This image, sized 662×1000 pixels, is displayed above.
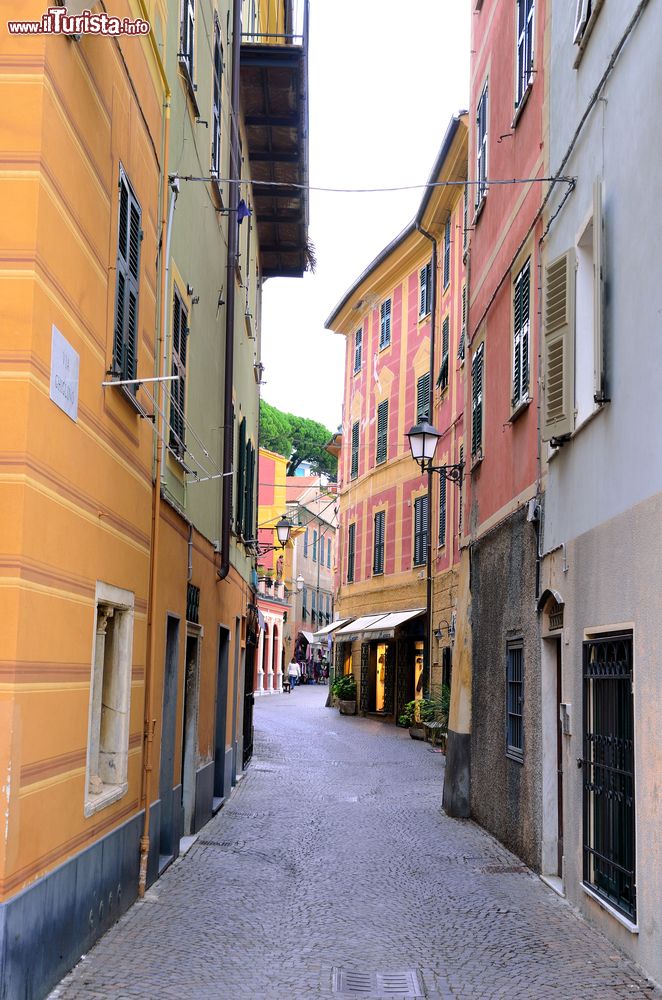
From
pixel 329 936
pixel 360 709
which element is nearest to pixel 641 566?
pixel 329 936

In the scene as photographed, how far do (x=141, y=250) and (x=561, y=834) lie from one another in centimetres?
594

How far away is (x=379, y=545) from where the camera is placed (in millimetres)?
34406

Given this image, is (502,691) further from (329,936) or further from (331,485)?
(331,485)

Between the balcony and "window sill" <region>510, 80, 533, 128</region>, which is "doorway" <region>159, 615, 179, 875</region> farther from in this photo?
"window sill" <region>510, 80, 533, 128</region>

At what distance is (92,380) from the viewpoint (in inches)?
276

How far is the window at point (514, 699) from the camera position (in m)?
11.6

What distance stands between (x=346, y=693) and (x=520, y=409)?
25569 mm

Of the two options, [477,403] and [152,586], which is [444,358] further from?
[152,586]

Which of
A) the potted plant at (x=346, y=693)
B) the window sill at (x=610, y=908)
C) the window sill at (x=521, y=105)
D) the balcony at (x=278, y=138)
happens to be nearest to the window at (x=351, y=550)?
the potted plant at (x=346, y=693)

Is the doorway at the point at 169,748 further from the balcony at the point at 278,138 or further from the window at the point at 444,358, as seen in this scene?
the window at the point at 444,358

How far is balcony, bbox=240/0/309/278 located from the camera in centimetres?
1594

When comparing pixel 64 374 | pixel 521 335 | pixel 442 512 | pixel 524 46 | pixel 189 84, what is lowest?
pixel 64 374

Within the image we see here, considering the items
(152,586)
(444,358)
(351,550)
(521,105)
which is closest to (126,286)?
(152,586)

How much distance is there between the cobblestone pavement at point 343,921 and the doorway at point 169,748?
0.28 metres
